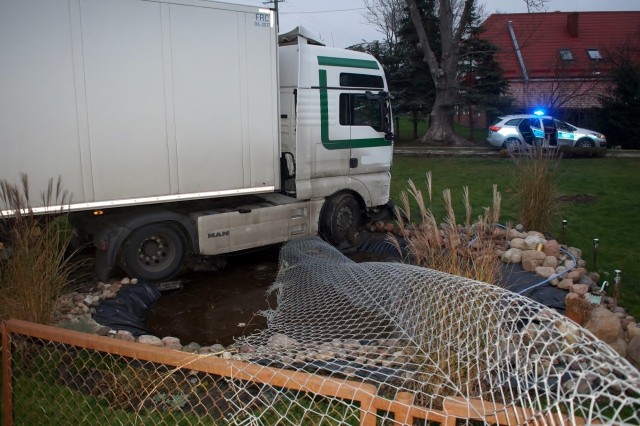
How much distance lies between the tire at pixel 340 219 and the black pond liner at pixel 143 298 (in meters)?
2.89

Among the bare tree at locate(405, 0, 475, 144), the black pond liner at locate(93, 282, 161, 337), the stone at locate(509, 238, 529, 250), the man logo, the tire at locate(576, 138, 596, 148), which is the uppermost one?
the bare tree at locate(405, 0, 475, 144)

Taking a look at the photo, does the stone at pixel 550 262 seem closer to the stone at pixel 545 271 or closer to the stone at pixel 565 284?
the stone at pixel 545 271

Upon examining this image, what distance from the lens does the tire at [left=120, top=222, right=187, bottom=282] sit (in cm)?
682

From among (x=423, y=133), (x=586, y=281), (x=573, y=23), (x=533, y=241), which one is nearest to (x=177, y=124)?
(x=533, y=241)

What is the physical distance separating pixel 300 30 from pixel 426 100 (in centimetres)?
1991

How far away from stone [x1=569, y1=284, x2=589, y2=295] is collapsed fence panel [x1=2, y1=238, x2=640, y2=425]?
89.9 inches

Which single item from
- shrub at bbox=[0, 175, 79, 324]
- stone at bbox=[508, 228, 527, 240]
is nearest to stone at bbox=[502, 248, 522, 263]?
stone at bbox=[508, 228, 527, 240]

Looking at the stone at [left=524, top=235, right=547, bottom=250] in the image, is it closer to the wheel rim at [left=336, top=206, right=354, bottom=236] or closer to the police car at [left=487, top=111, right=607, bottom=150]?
the wheel rim at [left=336, top=206, right=354, bottom=236]

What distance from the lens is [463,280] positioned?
10.6ft

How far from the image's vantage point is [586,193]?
12.5 meters

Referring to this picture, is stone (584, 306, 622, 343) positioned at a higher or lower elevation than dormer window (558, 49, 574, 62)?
lower

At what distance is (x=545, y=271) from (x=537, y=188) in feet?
5.54

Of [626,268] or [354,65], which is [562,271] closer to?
[626,268]

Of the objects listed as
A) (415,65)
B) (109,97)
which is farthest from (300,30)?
(415,65)
